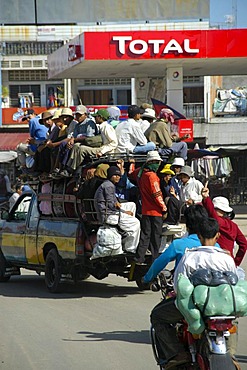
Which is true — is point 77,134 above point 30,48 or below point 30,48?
below

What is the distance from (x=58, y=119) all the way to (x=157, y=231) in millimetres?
3060

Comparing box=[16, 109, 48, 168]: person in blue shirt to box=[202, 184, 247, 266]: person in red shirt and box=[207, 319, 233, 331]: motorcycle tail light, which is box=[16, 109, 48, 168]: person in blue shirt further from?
box=[207, 319, 233, 331]: motorcycle tail light

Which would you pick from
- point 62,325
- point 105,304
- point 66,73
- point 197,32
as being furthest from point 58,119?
point 66,73

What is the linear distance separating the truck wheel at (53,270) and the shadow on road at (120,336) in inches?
130

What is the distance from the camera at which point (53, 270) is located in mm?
13602

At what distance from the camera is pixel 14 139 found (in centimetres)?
4078

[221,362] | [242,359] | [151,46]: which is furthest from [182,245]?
[151,46]

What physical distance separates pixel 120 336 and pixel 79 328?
809 millimetres

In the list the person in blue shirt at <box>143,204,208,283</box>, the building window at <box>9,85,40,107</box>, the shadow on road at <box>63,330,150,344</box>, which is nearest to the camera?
the person in blue shirt at <box>143,204,208,283</box>

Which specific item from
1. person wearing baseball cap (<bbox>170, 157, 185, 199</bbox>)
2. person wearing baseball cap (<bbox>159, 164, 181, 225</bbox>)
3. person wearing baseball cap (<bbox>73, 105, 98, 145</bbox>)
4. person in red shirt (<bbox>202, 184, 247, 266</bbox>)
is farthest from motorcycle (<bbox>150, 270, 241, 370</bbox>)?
person wearing baseball cap (<bbox>73, 105, 98, 145</bbox>)

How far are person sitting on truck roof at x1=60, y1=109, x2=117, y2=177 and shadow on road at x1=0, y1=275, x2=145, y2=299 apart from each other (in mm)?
1930

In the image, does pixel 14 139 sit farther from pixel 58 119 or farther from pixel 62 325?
pixel 62 325

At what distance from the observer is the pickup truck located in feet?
42.3

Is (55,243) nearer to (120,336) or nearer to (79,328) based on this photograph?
(79,328)
